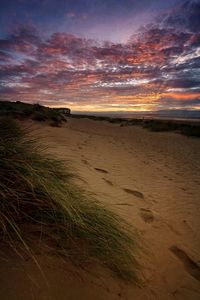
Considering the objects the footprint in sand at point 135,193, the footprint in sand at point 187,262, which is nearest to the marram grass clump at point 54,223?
the footprint in sand at point 187,262

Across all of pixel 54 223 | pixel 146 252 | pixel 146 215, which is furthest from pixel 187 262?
pixel 54 223

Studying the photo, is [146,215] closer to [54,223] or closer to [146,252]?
[146,252]

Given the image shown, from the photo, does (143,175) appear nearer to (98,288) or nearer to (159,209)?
(159,209)

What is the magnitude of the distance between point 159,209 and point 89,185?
1198 mm

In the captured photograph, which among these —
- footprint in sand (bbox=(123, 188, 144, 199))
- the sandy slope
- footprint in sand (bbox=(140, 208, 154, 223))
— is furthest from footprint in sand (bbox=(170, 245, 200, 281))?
footprint in sand (bbox=(123, 188, 144, 199))

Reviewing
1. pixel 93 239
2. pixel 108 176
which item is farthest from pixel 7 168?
pixel 108 176

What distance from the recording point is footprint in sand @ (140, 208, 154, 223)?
284 cm

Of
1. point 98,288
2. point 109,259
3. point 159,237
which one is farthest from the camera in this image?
point 159,237

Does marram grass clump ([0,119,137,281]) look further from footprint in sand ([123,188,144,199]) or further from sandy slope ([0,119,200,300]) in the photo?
footprint in sand ([123,188,144,199])

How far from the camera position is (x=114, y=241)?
1.76m

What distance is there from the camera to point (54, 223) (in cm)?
177

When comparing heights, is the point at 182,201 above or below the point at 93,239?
below

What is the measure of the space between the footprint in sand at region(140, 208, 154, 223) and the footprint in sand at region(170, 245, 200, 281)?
0.52 metres

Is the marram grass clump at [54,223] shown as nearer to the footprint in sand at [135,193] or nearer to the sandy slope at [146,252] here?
the sandy slope at [146,252]
